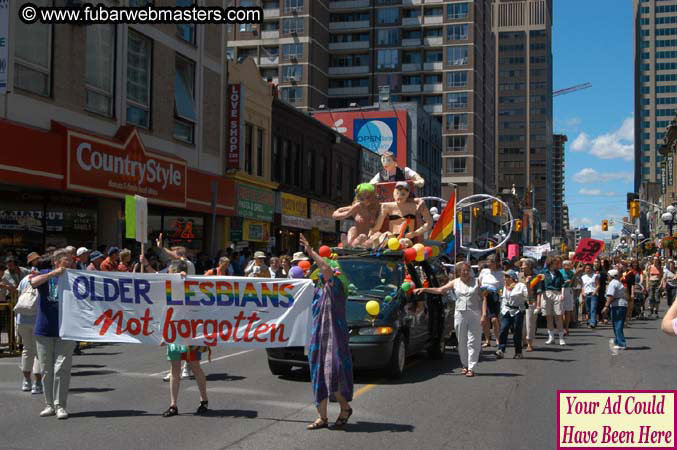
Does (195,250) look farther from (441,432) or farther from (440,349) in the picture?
(441,432)

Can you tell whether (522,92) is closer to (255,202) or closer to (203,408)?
(255,202)

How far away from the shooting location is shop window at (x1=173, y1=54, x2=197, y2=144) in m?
25.8

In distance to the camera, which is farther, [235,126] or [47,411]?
[235,126]

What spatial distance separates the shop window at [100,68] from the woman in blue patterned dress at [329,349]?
15.0 m

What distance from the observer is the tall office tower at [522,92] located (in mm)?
172125

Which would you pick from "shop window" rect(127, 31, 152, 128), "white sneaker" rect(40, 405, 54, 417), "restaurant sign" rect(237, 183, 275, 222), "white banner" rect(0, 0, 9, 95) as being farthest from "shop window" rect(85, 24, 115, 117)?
"white sneaker" rect(40, 405, 54, 417)

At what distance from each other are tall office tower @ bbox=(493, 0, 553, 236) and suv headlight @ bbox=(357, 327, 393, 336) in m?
163

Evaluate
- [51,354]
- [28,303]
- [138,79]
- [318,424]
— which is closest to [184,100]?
[138,79]

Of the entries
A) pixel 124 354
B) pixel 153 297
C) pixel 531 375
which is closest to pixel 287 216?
pixel 124 354

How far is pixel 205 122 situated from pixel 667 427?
2451cm

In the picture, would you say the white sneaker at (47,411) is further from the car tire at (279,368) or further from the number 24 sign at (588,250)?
the number 24 sign at (588,250)

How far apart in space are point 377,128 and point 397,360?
52948 mm

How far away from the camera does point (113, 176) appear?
20.9m

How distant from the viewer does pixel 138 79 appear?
23.5 m
